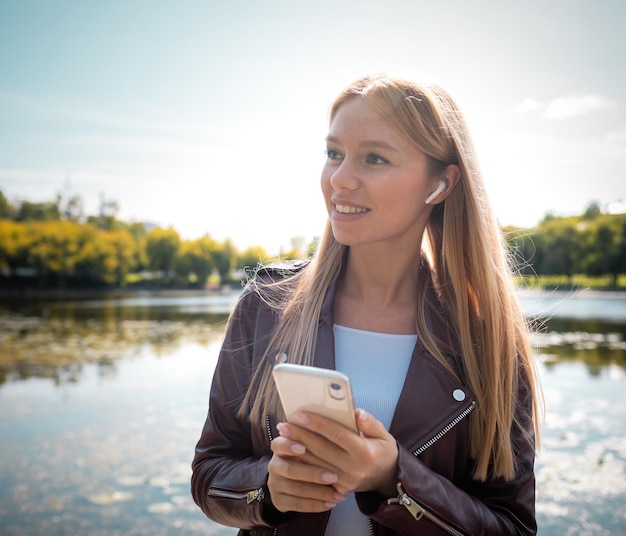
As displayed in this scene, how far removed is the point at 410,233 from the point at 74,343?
663 inches

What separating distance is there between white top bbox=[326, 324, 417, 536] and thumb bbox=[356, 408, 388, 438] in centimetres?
42

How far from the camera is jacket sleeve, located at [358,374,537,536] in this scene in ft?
4.85

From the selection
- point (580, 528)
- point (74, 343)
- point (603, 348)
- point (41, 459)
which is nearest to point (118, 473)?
→ point (41, 459)

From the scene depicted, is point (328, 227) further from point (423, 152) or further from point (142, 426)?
point (142, 426)

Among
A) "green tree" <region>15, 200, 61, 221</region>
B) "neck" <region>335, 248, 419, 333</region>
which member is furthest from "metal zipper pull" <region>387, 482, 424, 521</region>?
"green tree" <region>15, 200, 61, 221</region>

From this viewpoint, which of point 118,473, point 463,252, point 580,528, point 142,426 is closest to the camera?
point 463,252

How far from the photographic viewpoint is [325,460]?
4.31 ft

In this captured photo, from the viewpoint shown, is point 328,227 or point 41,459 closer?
point 328,227

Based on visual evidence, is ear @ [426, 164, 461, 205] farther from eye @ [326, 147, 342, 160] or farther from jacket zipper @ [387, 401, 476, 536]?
jacket zipper @ [387, 401, 476, 536]

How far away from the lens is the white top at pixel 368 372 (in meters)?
1.75

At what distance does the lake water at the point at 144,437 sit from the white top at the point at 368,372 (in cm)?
53

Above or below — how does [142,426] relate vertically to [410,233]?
below

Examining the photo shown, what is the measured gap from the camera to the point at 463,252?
2.02 metres

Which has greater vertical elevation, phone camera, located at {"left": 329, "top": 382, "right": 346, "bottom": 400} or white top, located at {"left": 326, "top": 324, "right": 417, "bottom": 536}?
phone camera, located at {"left": 329, "top": 382, "right": 346, "bottom": 400}
